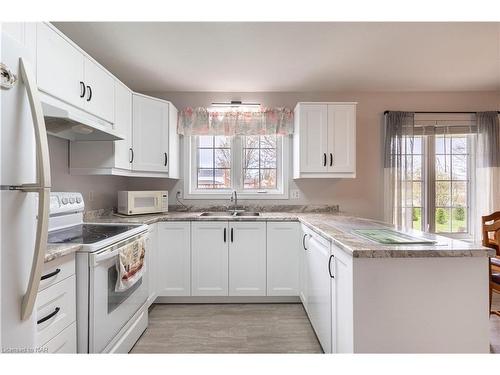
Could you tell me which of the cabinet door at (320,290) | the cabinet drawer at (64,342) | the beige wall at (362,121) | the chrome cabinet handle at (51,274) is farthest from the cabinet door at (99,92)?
the cabinet door at (320,290)

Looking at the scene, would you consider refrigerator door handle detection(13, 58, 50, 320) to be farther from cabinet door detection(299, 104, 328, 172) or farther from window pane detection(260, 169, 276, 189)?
window pane detection(260, 169, 276, 189)

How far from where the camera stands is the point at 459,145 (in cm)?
326

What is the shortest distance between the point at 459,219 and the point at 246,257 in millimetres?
2877

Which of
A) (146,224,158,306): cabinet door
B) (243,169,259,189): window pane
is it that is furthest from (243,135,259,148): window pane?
(146,224,158,306): cabinet door

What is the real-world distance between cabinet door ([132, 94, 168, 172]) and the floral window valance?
1.13ft

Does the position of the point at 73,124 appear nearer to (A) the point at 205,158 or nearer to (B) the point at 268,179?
(A) the point at 205,158

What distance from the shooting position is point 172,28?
6.43ft

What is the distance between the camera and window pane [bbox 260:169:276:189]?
3.34m

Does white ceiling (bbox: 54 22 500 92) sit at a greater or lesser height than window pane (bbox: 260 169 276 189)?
greater

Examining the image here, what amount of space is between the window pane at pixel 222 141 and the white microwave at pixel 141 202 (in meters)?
0.96

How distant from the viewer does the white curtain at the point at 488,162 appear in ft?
10.3

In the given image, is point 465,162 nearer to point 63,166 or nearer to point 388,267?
point 388,267

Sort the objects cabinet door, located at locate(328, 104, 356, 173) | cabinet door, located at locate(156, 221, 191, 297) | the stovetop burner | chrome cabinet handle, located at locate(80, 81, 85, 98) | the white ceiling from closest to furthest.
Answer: the stovetop burner, chrome cabinet handle, located at locate(80, 81, 85, 98), the white ceiling, cabinet door, located at locate(156, 221, 191, 297), cabinet door, located at locate(328, 104, 356, 173)

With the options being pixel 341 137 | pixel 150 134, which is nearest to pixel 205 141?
pixel 150 134
